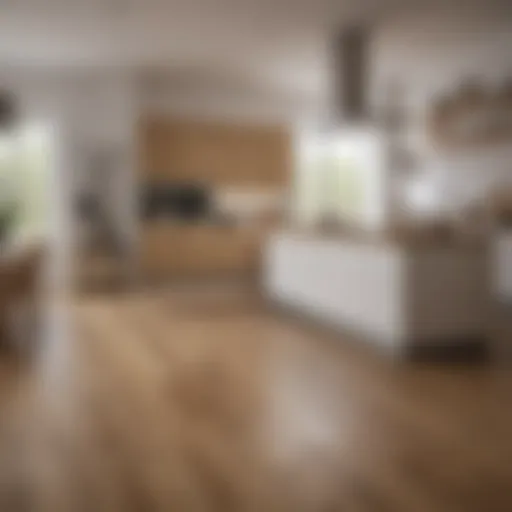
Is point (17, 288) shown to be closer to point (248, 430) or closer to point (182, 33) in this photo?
point (248, 430)

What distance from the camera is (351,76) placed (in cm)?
796

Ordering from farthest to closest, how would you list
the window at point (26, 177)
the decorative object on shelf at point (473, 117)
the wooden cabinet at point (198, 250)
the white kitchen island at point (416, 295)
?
the wooden cabinet at point (198, 250)
the window at point (26, 177)
the decorative object on shelf at point (473, 117)
the white kitchen island at point (416, 295)

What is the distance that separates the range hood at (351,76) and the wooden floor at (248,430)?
301cm

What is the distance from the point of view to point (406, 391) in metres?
4.44

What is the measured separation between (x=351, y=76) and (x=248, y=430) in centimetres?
526

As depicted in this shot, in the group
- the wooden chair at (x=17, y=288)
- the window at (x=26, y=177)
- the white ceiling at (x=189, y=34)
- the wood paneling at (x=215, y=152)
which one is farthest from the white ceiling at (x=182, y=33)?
the wooden chair at (x=17, y=288)

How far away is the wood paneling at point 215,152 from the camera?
1077 centimetres

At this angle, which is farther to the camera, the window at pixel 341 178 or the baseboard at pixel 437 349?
the window at pixel 341 178

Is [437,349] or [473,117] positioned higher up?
A: [473,117]

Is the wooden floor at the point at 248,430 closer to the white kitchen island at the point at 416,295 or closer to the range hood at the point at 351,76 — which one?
the white kitchen island at the point at 416,295

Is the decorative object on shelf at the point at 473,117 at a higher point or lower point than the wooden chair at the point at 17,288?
higher

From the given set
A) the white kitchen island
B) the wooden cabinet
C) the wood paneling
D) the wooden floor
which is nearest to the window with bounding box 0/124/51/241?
the wood paneling

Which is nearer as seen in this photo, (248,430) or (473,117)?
(248,430)

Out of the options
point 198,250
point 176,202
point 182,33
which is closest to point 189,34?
point 182,33
